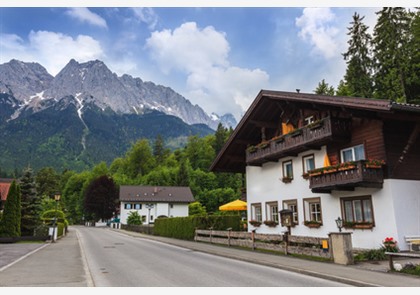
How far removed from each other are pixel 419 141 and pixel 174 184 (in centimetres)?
6926

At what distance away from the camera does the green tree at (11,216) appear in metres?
27.3

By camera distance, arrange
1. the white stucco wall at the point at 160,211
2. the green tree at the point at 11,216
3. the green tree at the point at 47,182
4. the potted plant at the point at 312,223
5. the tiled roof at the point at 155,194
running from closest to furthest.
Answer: the potted plant at the point at 312,223 < the green tree at the point at 11,216 < the white stucco wall at the point at 160,211 < the tiled roof at the point at 155,194 < the green tree at the point at 47,182

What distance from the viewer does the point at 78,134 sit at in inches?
7372

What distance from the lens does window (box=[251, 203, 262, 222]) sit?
25428 mm

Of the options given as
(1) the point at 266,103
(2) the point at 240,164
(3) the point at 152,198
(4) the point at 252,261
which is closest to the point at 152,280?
(4) the point at 252,261

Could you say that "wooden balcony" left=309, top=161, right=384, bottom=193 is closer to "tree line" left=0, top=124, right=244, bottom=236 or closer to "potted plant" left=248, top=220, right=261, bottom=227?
"potted plant" left=248, top=220, right=261, bottom=227

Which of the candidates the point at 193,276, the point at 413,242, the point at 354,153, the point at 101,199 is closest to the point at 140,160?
the point at 101,199

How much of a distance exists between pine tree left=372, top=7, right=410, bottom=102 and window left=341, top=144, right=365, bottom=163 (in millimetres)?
20021

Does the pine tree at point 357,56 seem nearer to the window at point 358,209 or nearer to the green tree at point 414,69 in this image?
the green tree at point 414,69

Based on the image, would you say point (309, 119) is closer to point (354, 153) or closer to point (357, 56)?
point (354, 153)

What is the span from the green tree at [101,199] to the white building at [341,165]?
57.8 meters

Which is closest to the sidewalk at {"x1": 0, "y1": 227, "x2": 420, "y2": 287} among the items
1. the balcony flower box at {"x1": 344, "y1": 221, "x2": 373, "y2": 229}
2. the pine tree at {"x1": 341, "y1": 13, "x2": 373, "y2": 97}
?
the balcony flower box at {"x1": 344, "y1": 221, "x2": 373, "y2": 229}

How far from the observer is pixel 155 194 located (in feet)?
224

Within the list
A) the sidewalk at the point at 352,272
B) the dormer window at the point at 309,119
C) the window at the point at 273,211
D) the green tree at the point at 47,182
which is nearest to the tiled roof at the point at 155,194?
the green tree at the point at 47,182
